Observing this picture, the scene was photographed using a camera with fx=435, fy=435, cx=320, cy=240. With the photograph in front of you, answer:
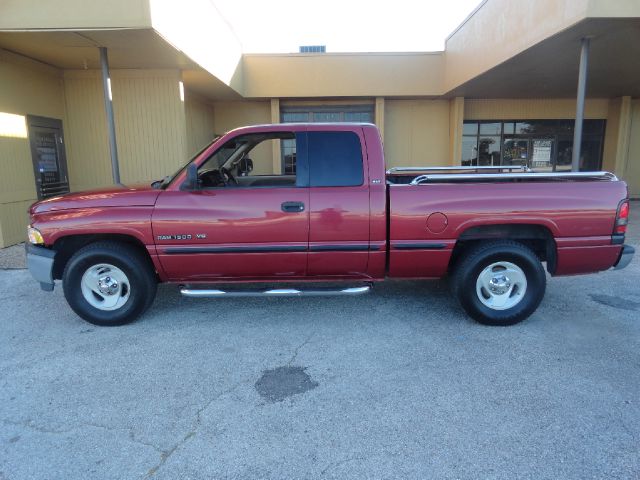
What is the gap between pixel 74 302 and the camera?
175 inches

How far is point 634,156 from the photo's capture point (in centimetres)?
1539

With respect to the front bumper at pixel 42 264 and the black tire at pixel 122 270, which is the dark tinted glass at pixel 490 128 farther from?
the front bumper at pixel 42 264

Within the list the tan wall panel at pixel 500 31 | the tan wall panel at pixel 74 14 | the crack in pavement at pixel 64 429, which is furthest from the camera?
the tan wall panel at pixel 500 31

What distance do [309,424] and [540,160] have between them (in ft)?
52.1

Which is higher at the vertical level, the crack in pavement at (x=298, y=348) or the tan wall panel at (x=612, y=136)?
the tan wall panel at (x=612, y=136)

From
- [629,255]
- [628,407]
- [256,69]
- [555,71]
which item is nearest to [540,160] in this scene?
[555,71]

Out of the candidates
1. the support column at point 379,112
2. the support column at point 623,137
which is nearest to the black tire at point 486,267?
the support column at point 379,112

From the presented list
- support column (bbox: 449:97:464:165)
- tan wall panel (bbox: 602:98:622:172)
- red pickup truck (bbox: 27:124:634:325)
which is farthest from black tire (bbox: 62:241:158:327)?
tan wall panel (bbox: 602:98:622:172)

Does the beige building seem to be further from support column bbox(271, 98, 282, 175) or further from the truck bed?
the truck bed

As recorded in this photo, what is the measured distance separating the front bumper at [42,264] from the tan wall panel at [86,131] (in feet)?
22.4

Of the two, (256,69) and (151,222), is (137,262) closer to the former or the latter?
(151,222)

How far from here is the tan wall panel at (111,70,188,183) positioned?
9.95m

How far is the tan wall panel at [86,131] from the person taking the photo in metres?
10.1

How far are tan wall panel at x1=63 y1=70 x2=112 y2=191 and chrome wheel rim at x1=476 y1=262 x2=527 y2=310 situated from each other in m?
9.42
